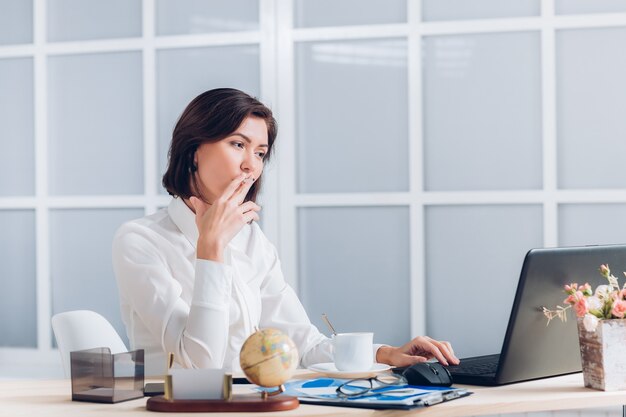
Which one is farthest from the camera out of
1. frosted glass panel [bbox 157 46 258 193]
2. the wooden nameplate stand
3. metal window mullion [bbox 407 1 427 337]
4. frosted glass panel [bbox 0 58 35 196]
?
frosted glass panel [bbox 0 58 35 196]

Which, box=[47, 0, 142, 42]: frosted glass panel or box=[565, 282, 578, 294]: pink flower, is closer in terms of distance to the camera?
box=[565, 282, 578, 294]: pink flower

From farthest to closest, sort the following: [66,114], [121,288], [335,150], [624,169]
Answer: [66,114]
[335,150]
[624,169]
[121,288]

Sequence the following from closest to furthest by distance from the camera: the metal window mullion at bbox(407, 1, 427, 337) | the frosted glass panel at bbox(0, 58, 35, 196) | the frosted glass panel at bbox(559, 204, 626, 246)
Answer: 1. the frosted glass panel at bbox(559, 204, 626, 246)
2. the metal window mullion at bbox(407, 1, 427, 337)
3. the frosted glass panel at bbox(0, 58, 35, 196)

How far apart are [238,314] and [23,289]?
5.38 ft

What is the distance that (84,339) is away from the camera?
232 centimetres

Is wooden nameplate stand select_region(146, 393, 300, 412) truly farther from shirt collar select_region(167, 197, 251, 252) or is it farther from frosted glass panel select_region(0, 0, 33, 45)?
frosted glass panel select_region(0, 0, 33, 45)

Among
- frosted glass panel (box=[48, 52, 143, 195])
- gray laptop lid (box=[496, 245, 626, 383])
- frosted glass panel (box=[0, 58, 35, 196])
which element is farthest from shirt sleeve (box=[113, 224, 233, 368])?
frosted glass panel (box=[0, 58, 35, 196])

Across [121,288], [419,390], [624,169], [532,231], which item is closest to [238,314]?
[121,288]

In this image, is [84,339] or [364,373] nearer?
[364,373]

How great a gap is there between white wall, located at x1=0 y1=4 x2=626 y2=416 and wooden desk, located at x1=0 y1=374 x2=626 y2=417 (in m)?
1.28

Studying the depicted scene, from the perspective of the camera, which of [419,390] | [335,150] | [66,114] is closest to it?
[419,390]

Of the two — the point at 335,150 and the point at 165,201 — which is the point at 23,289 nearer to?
the point at 165,201

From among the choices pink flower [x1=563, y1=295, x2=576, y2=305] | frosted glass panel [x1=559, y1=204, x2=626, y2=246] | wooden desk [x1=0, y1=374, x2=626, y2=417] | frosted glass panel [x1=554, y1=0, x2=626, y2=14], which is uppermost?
frosted glass panel [x1=554, y1=0, x2=626, y2=14]

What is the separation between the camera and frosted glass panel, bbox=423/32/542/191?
3119 millimetres
